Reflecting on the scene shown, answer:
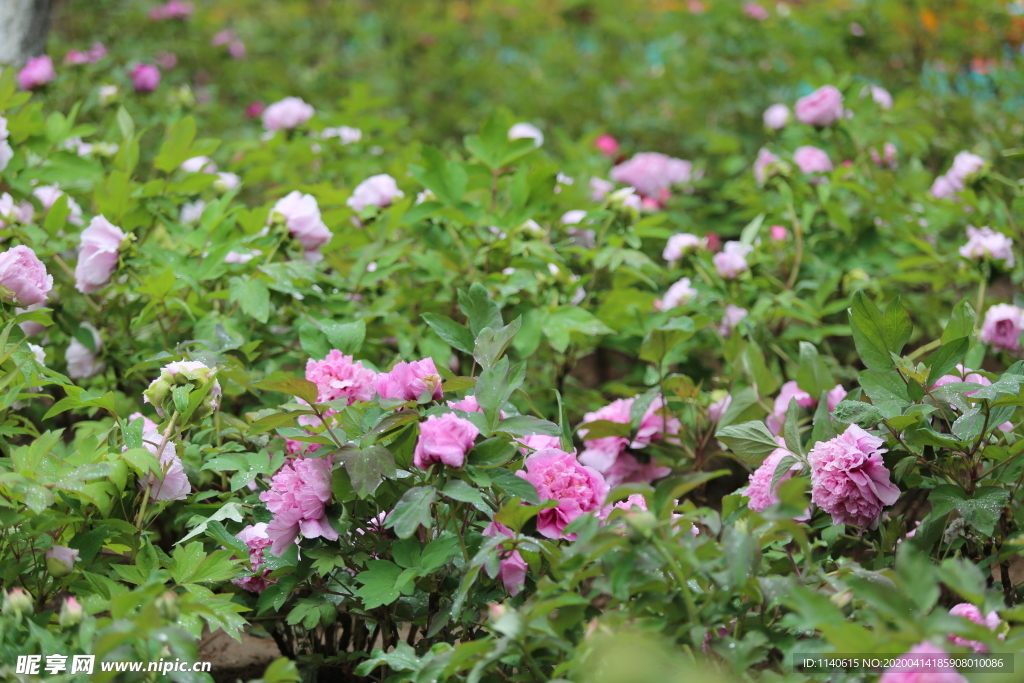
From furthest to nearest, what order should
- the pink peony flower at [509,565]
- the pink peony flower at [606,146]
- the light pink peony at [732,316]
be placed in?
the pink peony flower at [606,146] → the light pink peony at [732,316] → the pink peony flower at [509,565]

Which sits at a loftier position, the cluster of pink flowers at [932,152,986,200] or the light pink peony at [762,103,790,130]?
the cluster of pink flowers at [932,152,986,200]

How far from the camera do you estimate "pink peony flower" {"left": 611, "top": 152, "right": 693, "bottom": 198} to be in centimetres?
263

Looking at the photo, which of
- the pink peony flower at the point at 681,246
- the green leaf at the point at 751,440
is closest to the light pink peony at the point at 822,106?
the pink peony flower at the point at 681,246

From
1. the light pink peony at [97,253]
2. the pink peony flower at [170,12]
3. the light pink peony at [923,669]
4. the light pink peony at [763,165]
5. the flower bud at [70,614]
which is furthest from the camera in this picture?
the pink peony flower at [170,12]

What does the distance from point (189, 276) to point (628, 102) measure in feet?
7.60

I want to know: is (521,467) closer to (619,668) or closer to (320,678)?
(619,668)

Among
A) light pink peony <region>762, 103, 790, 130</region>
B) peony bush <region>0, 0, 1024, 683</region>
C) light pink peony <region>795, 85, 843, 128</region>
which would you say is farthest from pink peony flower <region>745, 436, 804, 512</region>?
light pink peony <region>762, 103, 790, 130</region>

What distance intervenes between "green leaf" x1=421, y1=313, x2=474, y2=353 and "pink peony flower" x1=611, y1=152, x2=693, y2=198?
5.13ft

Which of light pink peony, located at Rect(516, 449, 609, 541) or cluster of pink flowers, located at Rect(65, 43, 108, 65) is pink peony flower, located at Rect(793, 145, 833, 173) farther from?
cluster of pink flowers, located at Rect(65, 43, 108, 65)

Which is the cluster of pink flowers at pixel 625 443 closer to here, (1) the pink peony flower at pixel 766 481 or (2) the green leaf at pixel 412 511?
(1) the pink peony flower at pixel 766 481

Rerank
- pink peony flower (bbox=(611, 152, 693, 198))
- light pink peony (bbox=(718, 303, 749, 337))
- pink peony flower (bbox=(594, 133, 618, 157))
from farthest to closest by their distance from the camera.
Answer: pink peony flower (bbox=(594, 133, 618, 157))
pink peony flower (bbox=(611, 152, 693, 198))
light pink peony (bbox=(718, 303, 749, 337))

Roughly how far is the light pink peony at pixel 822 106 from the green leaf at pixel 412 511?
160 centimetres

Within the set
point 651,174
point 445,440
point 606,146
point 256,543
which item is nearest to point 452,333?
point 445,440

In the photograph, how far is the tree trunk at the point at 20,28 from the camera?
220cm
